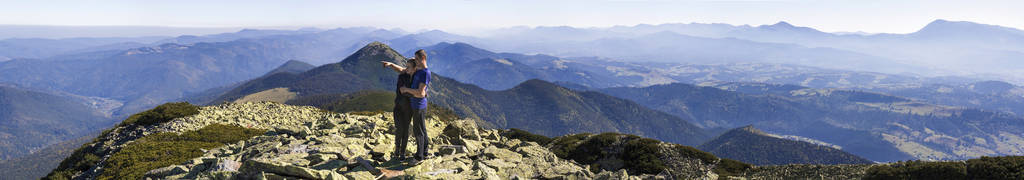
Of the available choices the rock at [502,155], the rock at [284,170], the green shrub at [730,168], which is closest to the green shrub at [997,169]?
the green shrub at [730,168]

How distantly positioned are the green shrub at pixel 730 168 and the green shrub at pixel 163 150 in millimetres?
39304

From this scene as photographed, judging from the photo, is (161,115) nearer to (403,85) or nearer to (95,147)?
(95,147)

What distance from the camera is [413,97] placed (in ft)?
51.8

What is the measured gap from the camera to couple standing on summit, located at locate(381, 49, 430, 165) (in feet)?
50.5

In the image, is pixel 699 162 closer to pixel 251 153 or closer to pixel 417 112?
pixel 417 112

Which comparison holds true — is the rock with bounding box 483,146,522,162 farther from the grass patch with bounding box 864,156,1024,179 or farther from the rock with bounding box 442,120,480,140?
the grass patch with bounding box 864,156,1024,179

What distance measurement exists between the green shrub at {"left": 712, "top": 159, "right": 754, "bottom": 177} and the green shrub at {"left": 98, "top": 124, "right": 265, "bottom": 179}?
39.3 meters

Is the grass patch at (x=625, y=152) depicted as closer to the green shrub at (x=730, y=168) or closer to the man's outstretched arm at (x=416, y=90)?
the green shrub at (x=730, y=168)

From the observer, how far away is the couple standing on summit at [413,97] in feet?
50.5

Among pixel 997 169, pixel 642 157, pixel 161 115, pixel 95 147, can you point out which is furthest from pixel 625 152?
pixel 95 147

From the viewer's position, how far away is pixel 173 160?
24.7 meters

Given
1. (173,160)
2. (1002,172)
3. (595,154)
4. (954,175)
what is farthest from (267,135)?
(1002,172)

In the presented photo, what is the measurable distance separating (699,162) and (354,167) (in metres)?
33.8

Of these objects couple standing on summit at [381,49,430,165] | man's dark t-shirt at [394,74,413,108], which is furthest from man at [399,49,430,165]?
man's dark t-shirt at [394,74,413,108]
